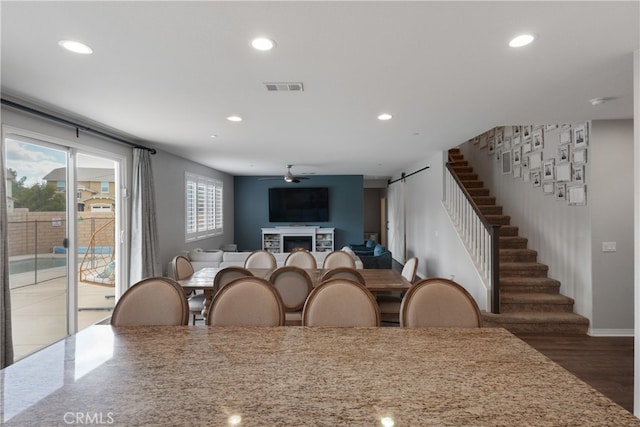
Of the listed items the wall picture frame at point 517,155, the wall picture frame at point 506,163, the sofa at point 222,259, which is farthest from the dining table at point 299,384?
the wall picture frame at point 506,163

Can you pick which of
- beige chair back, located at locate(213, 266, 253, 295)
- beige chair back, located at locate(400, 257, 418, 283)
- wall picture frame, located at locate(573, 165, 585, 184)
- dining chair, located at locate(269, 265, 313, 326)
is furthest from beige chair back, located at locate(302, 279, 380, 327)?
wall picture frame, located at locate(573, 165, 585, 184)

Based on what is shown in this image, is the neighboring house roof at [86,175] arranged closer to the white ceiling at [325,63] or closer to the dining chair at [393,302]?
the white ceiling at [325,63]

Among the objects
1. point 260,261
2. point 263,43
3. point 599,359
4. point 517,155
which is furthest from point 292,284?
point 517,155

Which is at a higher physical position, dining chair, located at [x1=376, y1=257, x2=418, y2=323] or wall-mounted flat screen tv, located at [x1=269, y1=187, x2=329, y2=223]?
wall-mounted flat screen tv, located at [x1=269, y1=187, x2=329, y2=223]

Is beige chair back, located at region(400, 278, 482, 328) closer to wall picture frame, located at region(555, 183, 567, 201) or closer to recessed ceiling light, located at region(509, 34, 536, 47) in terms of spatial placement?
recessed ceiling light, located at region(509, 34, 536, 47)

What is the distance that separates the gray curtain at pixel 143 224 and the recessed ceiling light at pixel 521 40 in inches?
181

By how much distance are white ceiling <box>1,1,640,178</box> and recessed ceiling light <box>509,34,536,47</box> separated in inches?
2.1

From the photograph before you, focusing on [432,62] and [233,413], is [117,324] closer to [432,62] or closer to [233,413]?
[233,413]

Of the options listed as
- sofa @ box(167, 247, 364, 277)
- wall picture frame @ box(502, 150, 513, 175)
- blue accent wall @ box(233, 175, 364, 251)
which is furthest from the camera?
blue accent wall @ box(233, 175, 364, 251)

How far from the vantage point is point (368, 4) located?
1.62 m

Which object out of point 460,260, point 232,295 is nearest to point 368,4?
point 232,295

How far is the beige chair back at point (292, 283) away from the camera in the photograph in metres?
3.17

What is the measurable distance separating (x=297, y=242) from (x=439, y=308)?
8037 mm

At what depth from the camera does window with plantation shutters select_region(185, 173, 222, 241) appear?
6746 millimetres
